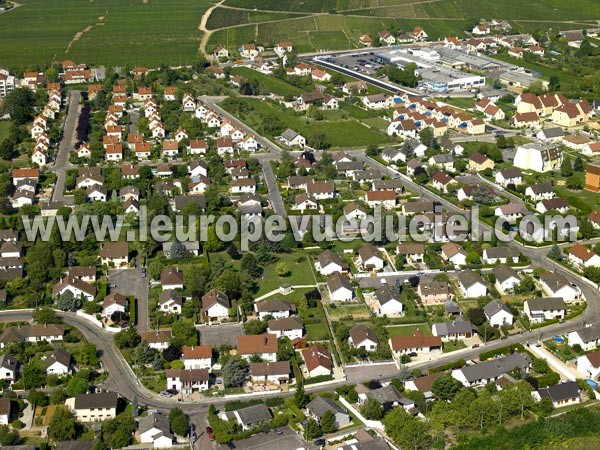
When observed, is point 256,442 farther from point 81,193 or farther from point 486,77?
point 486,77

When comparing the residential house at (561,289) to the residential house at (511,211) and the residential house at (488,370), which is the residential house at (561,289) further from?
the residential house at (511,211)

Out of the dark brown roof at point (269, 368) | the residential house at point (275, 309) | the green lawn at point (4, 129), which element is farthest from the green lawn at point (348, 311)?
the green lawn at point (4, 129)

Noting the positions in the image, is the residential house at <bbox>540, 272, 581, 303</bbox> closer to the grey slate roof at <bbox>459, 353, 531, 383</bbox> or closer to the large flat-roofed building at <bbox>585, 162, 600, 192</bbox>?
the grey slate roof at <bbox>459, 353, 531, 383</bbox>

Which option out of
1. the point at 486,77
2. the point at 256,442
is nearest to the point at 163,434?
the point at 256,442

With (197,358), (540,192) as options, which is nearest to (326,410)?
(197,358)

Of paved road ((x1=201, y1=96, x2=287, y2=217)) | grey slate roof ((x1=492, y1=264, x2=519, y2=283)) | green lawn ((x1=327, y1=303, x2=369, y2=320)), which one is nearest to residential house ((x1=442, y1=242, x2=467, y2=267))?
grey slate roof ((x1=492, y1=264, x2=519, y2=283))

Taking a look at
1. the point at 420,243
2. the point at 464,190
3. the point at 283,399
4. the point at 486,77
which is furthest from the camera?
the point at 486,77
